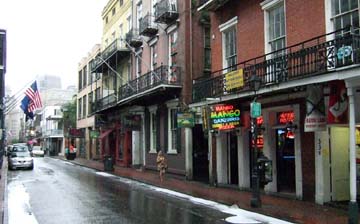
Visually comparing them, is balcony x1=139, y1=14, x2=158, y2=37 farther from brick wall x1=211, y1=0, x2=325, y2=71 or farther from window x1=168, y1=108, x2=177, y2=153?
brick wall x1=211, y1=0, x2=325, y2=71

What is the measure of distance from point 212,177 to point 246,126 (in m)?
3.47

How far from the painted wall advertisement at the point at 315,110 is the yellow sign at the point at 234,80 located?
2.95 metres

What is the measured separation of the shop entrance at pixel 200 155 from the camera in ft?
80.7

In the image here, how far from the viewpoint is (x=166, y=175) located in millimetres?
25812

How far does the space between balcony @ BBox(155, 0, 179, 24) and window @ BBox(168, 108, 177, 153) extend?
199 inches

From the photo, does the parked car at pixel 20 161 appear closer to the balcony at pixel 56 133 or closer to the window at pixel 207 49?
the window at pixel 207 49

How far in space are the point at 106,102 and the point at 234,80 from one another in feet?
75.7

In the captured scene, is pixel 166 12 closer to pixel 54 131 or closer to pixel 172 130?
pixel 172 130

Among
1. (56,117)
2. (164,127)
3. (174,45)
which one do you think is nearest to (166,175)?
(164,127)

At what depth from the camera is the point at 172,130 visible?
87.2 ft

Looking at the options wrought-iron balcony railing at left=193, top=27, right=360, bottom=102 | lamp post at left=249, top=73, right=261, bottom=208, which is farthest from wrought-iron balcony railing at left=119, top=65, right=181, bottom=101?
lamp post at left=249, top=73, right=261, bottom=208

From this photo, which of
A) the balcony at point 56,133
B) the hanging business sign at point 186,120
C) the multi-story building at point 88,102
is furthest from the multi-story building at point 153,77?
the balcony at point 56,133

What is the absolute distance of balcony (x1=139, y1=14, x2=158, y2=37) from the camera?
93.2 ft

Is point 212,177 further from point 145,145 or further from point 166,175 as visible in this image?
point 145,145
